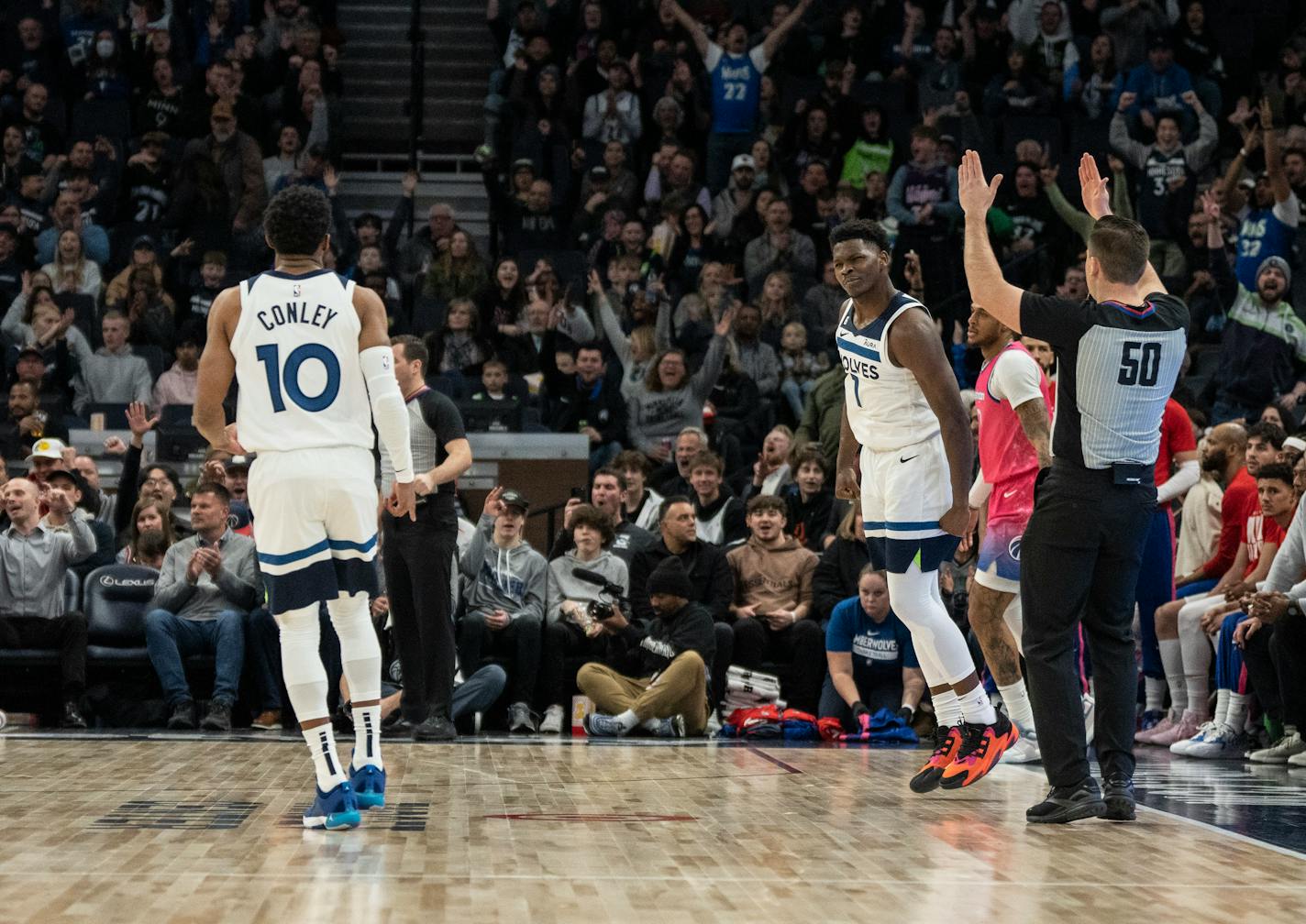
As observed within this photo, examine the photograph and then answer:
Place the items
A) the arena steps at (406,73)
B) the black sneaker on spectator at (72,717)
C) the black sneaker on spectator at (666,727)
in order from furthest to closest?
the arena steps at (406,73) → the black sneaker on spectator at (72,717) → the black sneaker on spectator at (666,727)

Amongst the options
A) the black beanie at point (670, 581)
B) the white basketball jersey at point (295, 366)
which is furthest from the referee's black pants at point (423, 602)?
the white basketball jersey at point (295, 366)

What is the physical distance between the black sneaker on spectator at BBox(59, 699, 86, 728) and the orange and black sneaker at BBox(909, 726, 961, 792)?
536cm

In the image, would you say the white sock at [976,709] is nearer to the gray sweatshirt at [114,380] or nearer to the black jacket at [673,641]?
the black jacket at [673,641]

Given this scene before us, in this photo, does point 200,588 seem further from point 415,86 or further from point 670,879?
point 415,86

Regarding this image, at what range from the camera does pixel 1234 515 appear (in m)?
9.51

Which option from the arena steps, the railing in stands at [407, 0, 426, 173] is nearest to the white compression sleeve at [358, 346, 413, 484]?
the railing in stands at [407, 0, 426, 173]

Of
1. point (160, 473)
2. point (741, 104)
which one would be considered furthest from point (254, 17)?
A: point (160, 473)

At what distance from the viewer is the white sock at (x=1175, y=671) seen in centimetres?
934

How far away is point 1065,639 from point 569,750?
3.22 m

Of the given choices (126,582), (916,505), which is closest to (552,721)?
(126,582)

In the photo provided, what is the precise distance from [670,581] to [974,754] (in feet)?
12.1

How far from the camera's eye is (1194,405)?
41.2 ft

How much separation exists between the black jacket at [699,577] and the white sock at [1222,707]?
9.65 feet

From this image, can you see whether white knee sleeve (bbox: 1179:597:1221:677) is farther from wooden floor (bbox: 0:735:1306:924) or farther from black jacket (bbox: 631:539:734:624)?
black jacket (bbox: 631:539:734:624)
